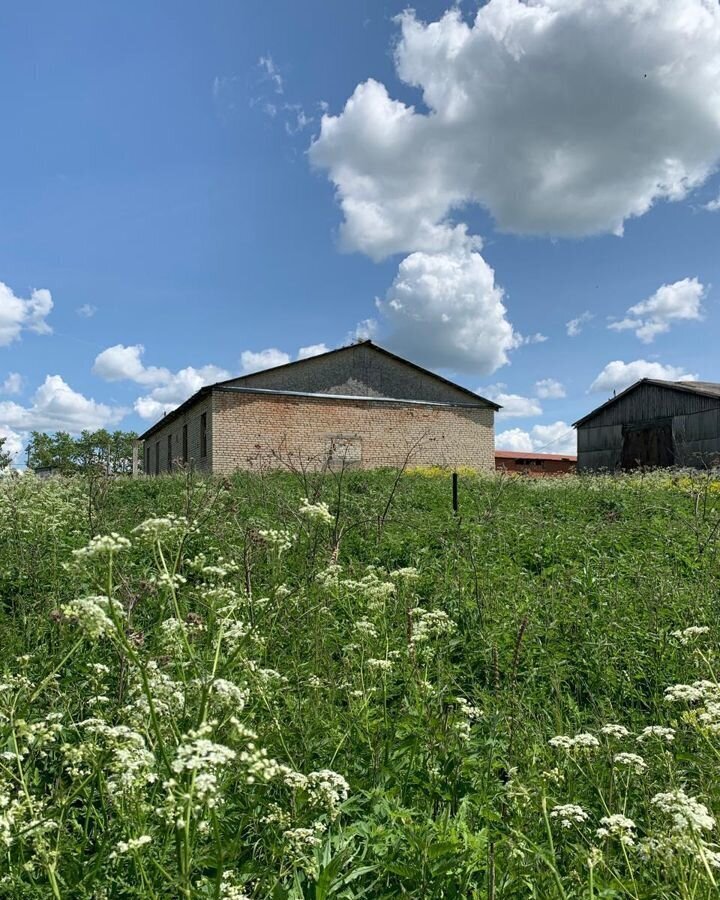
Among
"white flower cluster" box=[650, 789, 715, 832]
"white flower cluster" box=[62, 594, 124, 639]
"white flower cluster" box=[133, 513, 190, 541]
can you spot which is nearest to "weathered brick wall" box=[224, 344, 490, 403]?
"white flower cluster" box=[133, 513, 190, 541]

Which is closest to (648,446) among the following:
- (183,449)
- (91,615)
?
(183,449)

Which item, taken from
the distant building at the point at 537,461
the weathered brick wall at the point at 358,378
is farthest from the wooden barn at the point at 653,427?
the distant building at the point at 537,461

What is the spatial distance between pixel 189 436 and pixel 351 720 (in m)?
27.1

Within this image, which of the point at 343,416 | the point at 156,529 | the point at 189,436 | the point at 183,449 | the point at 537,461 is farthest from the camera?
the point at 537,461

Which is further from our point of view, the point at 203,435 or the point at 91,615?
the point at 203,435

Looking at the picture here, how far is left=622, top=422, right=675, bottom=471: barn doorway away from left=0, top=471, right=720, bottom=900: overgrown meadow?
24.8 m

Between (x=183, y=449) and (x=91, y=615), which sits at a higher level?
(x=183, y=449)

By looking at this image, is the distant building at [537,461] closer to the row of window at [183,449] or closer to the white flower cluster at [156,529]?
the row of window at [183,449]

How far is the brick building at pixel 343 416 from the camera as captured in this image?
25.5 m

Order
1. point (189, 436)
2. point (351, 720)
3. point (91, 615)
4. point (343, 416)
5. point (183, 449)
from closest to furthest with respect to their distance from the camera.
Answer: point (91, 615)
point (351, 720)
point (343, 416)
point (189, 436)
point (183, 449)

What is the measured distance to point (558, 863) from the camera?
265 centimetres

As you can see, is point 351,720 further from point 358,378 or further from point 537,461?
point 537,461

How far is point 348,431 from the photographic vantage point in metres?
27.5

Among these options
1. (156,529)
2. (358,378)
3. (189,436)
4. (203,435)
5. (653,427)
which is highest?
(358,378)
